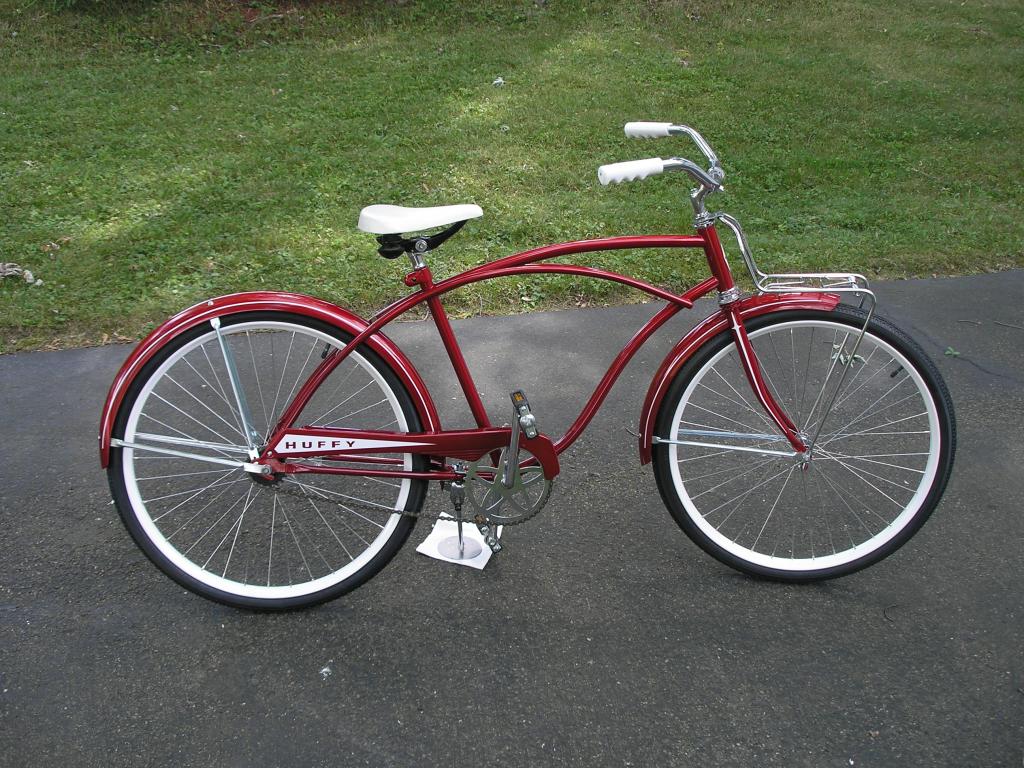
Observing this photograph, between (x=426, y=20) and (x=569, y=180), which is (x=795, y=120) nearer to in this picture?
(x=569, y=180)

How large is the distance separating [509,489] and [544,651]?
0.50m

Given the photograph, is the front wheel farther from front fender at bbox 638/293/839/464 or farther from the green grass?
the green grass

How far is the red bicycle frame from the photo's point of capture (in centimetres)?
243

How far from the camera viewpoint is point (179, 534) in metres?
3.01

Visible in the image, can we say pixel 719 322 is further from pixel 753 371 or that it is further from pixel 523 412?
pixel 523 412

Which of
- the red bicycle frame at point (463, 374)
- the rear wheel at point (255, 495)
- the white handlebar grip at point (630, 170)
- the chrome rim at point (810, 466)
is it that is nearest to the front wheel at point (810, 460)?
the chrome rim at point (810, 466)

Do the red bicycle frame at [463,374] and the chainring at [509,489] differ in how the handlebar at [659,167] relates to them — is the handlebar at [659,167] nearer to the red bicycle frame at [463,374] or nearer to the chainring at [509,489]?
the red bicycle frame at [463,374]

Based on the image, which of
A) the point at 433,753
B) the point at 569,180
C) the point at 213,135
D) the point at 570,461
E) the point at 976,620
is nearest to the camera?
the point at 433,753

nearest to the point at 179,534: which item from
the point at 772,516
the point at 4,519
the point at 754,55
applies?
the point at 4,519

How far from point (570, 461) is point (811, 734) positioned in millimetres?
1418

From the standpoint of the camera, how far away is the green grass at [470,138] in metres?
4.95

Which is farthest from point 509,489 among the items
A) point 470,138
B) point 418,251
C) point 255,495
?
point 470,138

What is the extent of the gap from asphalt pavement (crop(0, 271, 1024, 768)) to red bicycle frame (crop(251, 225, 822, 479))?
0.49 m

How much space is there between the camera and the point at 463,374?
2578 millimetres
